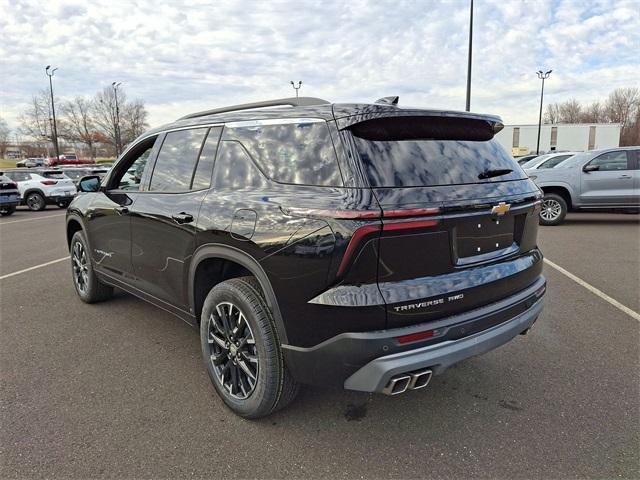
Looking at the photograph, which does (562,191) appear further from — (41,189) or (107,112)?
(107,112)

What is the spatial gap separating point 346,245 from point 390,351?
1.79 ft

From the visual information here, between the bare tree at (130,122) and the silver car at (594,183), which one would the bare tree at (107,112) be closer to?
the bare tree at (130,122)

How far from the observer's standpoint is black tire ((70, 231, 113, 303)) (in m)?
4.75

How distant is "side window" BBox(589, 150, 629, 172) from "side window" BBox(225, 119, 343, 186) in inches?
397

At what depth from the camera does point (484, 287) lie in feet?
8.03

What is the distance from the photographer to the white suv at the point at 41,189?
1745cm

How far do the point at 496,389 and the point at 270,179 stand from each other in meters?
2.05

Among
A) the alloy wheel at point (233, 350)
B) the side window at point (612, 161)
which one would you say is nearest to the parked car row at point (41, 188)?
the side window at point (612, 161)

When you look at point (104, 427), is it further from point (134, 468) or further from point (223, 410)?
point (223, 410)

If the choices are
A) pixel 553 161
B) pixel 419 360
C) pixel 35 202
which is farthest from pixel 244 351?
Result: pixel 35 202

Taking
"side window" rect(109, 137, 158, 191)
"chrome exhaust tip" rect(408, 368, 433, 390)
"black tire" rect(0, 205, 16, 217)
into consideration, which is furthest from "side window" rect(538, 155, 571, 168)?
"black tire" rect(0, 205, 16, 217)

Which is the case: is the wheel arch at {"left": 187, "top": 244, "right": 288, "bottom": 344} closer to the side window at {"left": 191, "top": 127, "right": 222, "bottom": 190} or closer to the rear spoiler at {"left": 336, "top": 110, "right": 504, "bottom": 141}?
the side window at {"left": 191, "top": 127, "right": 222, "bottom": 190}

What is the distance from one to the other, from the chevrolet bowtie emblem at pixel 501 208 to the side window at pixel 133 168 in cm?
268

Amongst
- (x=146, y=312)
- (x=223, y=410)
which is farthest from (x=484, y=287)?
(x=146, y=312)
